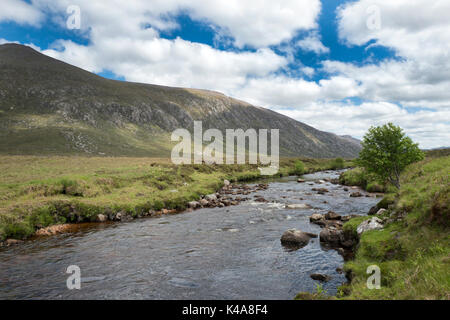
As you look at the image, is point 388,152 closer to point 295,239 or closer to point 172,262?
point 295,239

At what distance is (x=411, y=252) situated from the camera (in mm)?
12617

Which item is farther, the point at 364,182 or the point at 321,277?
the point at 364,182

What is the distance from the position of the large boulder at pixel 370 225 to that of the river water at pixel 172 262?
2.66m

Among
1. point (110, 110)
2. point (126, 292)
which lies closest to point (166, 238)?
point (126, 292)

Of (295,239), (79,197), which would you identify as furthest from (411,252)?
(79,197)

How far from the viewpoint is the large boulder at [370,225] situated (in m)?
18.6

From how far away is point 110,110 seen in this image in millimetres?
195875

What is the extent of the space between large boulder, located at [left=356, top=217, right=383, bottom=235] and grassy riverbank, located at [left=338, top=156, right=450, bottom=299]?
0.65 m

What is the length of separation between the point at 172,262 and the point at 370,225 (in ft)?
49.1

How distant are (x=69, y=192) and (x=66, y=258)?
16418 millimetres

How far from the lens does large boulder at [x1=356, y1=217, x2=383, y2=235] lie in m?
18.6

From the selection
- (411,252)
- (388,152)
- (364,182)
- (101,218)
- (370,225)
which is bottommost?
(101,218)

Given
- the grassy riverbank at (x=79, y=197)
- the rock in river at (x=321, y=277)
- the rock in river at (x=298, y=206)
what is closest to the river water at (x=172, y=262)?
the rock in river at (x=321, y=277)

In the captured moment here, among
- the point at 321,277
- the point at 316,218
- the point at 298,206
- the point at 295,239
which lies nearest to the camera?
the point at 321,277
